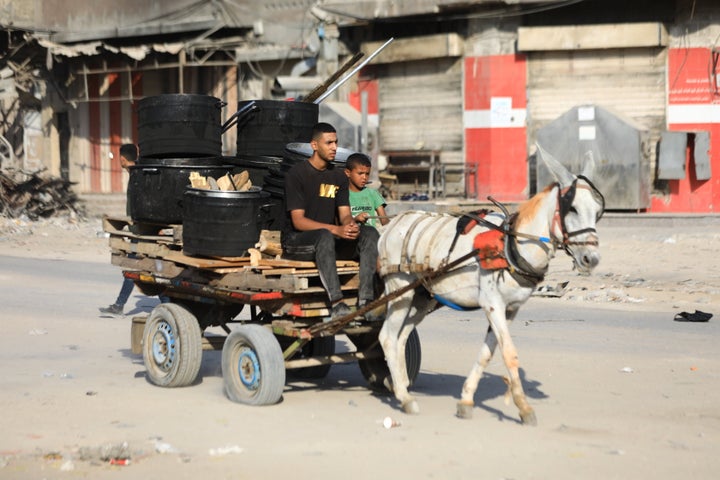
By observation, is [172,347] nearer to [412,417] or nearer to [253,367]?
[253,367]

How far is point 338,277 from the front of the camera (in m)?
7.79

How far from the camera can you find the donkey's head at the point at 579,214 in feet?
22.4

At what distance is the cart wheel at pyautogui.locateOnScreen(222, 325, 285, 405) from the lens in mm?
7707

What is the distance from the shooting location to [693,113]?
2227cm

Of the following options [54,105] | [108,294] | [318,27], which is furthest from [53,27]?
[108,294]

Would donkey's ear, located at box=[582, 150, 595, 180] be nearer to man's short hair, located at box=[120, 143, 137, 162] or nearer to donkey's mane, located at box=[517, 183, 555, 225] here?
donkey's mane, located at box=[517, 183, 555, 225]

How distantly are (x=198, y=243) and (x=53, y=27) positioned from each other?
25721 millimetres

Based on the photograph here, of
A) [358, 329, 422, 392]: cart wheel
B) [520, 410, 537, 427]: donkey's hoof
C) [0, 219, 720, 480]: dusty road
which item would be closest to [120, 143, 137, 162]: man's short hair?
[0, 219, 720, 480]: dusty road

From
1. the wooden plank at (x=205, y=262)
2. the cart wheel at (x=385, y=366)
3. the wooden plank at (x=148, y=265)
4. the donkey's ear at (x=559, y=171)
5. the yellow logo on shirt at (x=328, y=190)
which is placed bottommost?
the cart wheel at (x=385, y=366)

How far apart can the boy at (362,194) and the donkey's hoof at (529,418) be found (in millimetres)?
1971

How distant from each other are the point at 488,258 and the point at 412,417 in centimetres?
129

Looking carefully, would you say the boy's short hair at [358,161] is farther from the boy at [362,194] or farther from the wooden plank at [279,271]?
the wooden plank at [279,271]

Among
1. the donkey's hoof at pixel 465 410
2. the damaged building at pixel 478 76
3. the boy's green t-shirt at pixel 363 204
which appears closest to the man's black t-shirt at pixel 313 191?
the boy's green t-shirt at pixel 363 204

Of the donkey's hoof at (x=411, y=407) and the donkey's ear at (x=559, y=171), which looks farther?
the donkey's hoof at (x=411, y=407)
